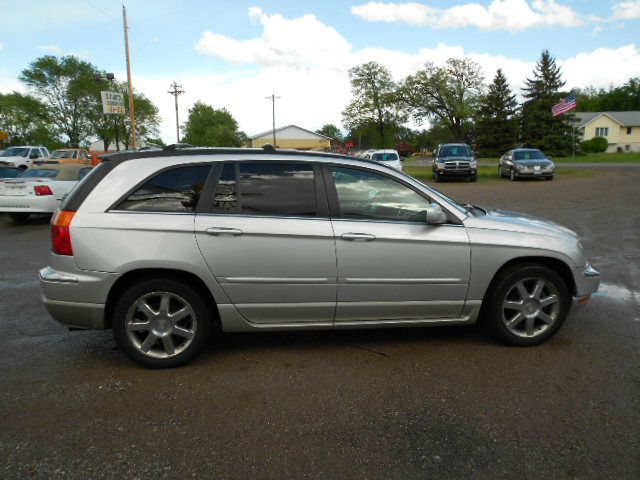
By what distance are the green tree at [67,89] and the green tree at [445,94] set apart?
A: 4243 cm

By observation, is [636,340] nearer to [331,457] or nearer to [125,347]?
[331,457]

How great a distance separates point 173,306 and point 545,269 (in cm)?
306

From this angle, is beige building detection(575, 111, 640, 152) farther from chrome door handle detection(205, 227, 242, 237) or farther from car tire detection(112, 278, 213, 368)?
car tire detection(112, 278, 213, 368)

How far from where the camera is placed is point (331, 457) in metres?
2.57

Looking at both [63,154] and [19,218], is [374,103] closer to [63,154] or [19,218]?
[63,154]

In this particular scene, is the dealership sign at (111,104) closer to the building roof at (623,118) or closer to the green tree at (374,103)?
the green tree at (374,103)

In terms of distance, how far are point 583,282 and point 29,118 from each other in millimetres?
74598

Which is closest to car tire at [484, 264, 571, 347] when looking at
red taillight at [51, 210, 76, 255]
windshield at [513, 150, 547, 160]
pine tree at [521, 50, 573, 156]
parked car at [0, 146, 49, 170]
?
red taillight at [51, 210, 76, 255]

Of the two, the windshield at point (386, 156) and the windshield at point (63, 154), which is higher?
the windshield at point (63, 154)

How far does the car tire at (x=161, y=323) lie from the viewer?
11.6 ft

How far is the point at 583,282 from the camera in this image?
13.2 ft

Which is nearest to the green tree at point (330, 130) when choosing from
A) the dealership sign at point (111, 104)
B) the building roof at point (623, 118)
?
the building roof at point (623, 118)

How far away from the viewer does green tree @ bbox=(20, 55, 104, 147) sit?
62625mm

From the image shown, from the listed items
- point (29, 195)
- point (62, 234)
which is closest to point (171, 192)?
point (62, 234)
